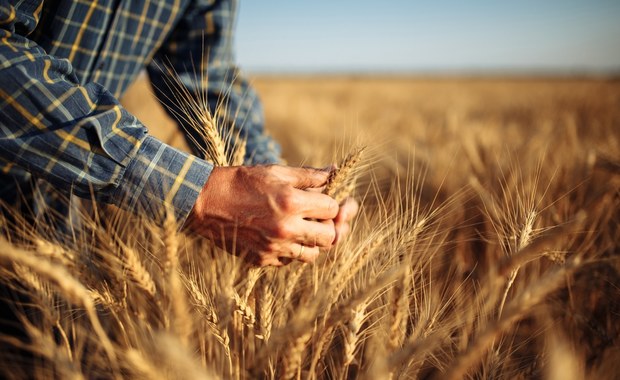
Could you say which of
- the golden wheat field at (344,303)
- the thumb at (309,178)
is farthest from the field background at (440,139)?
the golden wheat field at (344,303)

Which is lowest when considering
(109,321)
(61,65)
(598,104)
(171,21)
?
(109,321)

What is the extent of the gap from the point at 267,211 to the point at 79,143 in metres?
0.33

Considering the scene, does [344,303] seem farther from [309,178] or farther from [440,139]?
[440,139]

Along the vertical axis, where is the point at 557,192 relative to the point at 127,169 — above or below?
above

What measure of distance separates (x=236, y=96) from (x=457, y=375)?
1011 millimetres

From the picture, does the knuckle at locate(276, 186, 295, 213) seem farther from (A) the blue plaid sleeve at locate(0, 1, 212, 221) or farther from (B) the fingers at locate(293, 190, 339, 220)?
(A) the blue plaid sleeve at locate(0, 1, 212, 221)

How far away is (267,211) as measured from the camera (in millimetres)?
604

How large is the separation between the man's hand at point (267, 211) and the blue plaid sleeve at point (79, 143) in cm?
4

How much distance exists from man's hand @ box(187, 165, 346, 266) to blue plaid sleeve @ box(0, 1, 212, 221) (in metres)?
0.04

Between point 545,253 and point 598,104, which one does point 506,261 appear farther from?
point 598,104

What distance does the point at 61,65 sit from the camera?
66cm

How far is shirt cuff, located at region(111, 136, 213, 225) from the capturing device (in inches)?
24.0

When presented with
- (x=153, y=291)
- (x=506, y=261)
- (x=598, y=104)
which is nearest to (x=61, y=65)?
(x=153, y=291)

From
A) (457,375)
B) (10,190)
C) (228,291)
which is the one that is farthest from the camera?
(10,190)
